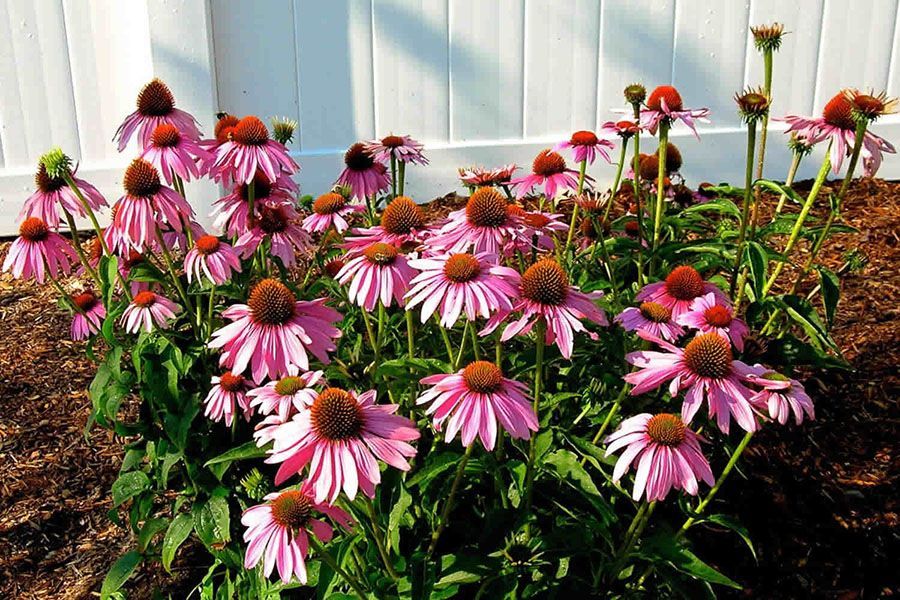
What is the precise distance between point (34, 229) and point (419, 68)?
7.19 feet

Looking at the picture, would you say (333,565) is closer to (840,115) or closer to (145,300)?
(145,300)

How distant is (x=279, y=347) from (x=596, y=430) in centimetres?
68

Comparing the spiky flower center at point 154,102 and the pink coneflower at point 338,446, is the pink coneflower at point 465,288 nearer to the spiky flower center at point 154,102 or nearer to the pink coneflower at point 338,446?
the pink coneflower at point 338,446

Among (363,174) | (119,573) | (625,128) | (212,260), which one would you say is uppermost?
(625,128)

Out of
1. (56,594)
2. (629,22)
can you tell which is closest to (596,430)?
(56,594)

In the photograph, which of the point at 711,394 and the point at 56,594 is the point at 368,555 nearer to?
the point at 711,394

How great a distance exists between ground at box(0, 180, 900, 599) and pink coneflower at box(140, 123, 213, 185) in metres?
1.00

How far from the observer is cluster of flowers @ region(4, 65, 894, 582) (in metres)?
1.37

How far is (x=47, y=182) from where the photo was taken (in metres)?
1.98

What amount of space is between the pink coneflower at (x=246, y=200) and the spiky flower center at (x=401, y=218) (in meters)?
0.40

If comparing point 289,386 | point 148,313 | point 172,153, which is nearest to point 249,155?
point 172,153

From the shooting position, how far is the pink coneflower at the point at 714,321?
63.2 inches

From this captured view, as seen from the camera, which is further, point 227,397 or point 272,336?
point 227,397

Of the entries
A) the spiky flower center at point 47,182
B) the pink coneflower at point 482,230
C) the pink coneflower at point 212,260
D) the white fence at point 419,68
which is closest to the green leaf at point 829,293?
the pink coneflower at point 482,230
